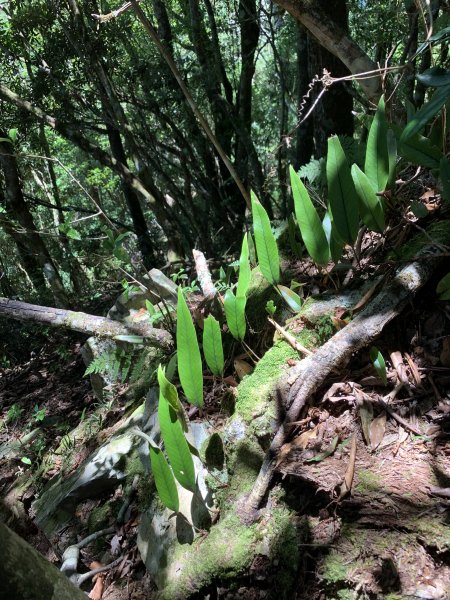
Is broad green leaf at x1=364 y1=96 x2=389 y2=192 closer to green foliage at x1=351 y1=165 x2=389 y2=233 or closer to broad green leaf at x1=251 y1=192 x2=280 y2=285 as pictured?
green foliage at x1=351 y1=165 x2=389 y2=233

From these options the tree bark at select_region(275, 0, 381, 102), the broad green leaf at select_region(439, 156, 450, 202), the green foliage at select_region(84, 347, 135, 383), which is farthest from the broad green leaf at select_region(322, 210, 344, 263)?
the green foliage at select_region(84, 347, 135, 383)

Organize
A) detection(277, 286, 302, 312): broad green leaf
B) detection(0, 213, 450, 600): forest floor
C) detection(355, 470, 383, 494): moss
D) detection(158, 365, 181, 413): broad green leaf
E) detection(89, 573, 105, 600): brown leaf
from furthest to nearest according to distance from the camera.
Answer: detection(277, 286, 302, 312): broad green leaf
detection(89, 573, 105, 600): brown leaf
detection(158, 365, 181, 413): broad green leaf
detection(355, 470, 383, 494): moss
detection(0, 213, 450, 600): forest floor

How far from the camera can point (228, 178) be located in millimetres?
6805

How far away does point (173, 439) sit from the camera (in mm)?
1317

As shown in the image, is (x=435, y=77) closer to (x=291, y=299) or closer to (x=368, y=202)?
(x=368, y=202)

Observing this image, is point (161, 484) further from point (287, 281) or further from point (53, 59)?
point (53, 59)

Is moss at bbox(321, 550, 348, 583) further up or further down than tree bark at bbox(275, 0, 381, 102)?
further down

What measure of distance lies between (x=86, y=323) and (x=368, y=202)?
2.04 meters

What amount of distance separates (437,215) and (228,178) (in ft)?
17.4

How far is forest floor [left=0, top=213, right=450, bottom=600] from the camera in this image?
106 cm

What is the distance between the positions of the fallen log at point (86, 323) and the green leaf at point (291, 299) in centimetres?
86

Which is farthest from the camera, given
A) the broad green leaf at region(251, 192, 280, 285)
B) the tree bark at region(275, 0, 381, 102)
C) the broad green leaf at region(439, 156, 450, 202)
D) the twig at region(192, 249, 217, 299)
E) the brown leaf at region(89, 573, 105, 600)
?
the twig at region(192, 249, 217, 299)

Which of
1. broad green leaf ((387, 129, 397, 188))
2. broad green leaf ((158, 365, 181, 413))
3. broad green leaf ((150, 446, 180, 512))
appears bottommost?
broad green leaf ((150, 446, 180, 512))

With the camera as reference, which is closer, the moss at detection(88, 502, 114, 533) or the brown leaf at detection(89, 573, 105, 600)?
the brown leaf at detection(89, 573, 105, 600)
